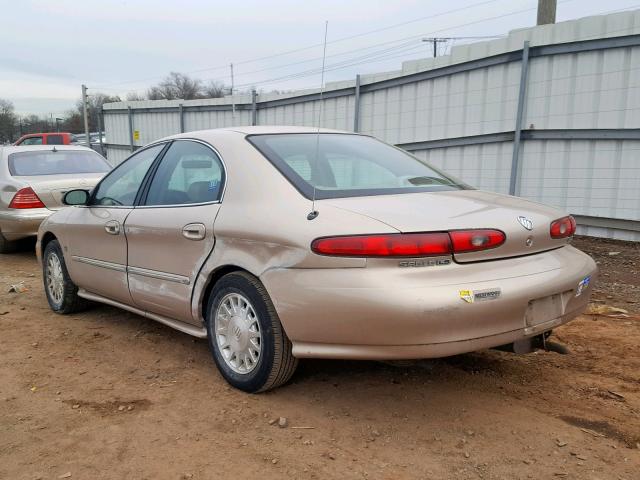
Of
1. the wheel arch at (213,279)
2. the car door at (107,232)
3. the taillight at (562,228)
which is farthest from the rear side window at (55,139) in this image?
the taillight at (562,228)

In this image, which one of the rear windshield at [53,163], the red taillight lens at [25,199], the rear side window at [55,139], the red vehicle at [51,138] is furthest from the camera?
the rear side window at [55,139]

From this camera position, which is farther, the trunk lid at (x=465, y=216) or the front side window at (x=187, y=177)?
the front side window at (x=187, y=177)

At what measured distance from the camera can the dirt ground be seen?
8.36 ft

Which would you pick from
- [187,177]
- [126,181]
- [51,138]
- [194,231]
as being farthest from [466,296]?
[51,138]

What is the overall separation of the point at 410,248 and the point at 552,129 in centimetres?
600

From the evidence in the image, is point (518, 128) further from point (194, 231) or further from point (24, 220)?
point (24, 220)

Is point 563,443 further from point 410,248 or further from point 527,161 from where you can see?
point 527,161

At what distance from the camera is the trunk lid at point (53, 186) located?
7469 mm

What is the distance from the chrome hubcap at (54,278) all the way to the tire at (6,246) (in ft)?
11.1

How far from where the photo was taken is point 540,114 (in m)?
7.75

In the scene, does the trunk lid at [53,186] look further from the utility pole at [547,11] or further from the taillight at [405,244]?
the utility pole at [547,11]

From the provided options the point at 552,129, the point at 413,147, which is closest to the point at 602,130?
the point at 552,129

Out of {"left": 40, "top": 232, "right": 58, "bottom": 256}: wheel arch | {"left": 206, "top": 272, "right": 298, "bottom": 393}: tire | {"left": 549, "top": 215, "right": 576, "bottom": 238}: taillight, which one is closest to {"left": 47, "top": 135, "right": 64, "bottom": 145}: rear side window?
{"left": 40, "top": 232, "right": 58, "bottom": 256}: wheel arch

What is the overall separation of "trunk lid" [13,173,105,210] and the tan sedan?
12.7 ft
